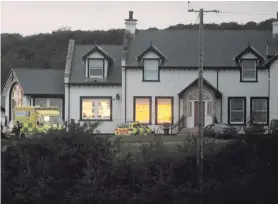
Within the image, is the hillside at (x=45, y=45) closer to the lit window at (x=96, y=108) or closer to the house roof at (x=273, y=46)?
the lit window at (x=96, y=108)

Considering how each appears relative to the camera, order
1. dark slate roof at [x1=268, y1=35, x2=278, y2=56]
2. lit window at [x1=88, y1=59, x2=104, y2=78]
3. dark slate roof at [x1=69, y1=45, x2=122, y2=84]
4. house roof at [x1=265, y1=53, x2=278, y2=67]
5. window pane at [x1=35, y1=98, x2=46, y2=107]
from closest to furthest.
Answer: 1. house roof at [x1=265, y1=53, x2=278, y2=67]
2. dark slate roof at [x1=268, y1=35, x2=278, y2=56]
3. dark slate roof at [x1=69, y1=45, x2=122, y2=84]
4. lit window at [x1=88, y1=59, x2=104, y2=78]
5. window pane at [x1=35, y1=98, x2=46, y2=107]

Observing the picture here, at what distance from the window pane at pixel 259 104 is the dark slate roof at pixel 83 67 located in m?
8.63

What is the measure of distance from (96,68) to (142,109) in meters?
4.14

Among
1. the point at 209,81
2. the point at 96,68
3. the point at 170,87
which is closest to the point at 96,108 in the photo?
the point at 96,68

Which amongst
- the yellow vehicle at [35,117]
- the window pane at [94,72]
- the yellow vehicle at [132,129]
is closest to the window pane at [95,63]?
the window pane at [94,72]

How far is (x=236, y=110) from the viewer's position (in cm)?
3928

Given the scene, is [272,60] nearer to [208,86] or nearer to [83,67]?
[208,86]

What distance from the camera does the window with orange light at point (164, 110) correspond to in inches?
1535

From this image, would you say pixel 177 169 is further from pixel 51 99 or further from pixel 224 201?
pixel 51 99

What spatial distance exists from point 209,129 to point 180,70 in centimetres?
605

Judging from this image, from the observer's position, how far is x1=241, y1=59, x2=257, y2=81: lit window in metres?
39.5

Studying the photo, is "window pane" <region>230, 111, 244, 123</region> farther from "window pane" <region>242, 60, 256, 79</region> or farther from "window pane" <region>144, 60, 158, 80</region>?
"window pane" <region>144, 60, 158, 80</region>

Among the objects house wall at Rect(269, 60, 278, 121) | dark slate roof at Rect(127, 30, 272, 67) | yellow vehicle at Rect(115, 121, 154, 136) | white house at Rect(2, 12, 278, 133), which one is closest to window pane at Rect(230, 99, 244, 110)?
white house at Rect(2, 12, 278, 133)

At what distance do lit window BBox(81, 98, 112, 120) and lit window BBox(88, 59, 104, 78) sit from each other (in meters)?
1.67
